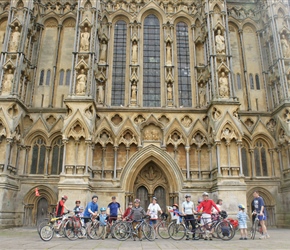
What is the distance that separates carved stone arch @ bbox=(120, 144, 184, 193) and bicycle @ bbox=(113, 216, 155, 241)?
654 cm

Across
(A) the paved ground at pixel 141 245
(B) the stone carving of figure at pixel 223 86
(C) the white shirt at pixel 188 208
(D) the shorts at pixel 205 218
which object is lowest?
(A) the paved ground at pixel 141 245

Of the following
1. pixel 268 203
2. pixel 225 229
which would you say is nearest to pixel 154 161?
pixel 268 203

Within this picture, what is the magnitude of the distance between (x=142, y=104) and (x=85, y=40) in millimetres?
5881

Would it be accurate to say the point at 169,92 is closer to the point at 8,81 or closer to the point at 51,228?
the point at 8,81

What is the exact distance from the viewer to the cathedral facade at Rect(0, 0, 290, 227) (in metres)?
17.6

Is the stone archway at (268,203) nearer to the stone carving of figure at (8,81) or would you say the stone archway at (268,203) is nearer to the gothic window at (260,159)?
the gothic window at (260,159)

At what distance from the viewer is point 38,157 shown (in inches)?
758

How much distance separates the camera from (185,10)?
22.7m

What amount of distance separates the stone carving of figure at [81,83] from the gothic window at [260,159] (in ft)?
40.8

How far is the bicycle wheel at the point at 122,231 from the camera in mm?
10867

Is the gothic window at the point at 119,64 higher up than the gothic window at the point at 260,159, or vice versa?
the gothic window at the point at 119,64

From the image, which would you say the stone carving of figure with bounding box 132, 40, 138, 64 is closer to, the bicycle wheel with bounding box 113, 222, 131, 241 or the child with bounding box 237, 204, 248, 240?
the bicycle wheel with bounding box 113, 222, 131, 241

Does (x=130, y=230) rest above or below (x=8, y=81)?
below

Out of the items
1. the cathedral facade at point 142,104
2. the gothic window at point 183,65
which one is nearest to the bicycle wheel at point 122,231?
the cathedral facade at point 142,104
